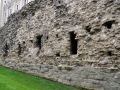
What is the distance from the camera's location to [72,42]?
12508mm

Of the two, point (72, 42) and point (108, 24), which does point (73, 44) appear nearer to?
point (72, 42)

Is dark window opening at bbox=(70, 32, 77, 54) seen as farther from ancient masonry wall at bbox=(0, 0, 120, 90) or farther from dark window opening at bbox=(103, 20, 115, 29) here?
dark window opening at bbox=(103, 20, 115, 29)

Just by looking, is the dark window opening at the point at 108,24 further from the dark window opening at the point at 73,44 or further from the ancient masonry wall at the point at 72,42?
the dark window opening at the point at 73,44

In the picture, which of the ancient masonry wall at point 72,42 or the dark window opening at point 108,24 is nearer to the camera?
the ancient masonry wall at point 72,42

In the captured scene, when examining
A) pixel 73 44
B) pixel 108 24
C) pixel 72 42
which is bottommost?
pixel 73 44

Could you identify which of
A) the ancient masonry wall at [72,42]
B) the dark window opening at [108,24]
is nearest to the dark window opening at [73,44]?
the ancient masonry wall at [72,42]

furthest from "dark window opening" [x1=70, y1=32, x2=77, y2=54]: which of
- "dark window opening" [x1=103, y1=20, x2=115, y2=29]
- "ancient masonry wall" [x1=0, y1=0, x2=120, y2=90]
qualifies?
"dark window opening" [x1=103, y1=20, x2=115, y2=29]

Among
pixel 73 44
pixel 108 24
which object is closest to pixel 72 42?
pixel 73 44

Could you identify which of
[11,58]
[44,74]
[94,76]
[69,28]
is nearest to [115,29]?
[94,76]

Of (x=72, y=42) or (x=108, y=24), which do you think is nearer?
(x=108, y=24)

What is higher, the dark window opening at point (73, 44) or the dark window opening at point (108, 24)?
the dark window opening at point (108, 24)

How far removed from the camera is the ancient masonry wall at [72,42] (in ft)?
32.7

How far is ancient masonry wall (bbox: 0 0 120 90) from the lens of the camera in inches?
392

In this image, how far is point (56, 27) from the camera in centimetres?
1356
